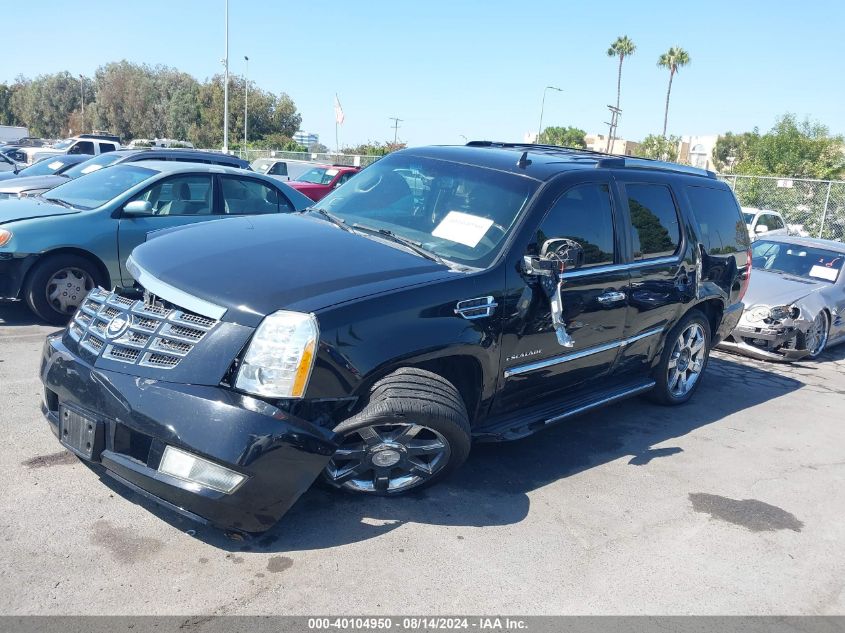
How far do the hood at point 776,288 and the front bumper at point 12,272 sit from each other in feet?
24.2

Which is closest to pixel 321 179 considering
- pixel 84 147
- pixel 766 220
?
pixel 766 220

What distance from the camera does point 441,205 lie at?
4516mm

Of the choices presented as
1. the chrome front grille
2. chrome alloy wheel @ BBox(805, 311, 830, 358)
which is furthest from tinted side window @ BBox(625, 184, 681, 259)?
chrome alloy wheel @ BBox(805, 311, 830, 358)

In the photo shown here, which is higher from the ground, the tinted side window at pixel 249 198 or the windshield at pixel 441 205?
the windshield at pixel 441 205

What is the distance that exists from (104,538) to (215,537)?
49cm

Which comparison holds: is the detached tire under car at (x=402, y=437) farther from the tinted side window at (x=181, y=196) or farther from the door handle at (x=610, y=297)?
the tinted side window at (x=181, y=196)

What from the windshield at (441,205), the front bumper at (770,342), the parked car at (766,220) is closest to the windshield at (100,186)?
the windshield at (441,205)

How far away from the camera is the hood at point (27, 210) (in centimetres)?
666

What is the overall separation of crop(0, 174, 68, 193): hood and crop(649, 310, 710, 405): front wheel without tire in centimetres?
995

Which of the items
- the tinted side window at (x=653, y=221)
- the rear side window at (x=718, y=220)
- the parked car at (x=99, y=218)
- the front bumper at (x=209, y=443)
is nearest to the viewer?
the front bumper at (x=209, y=443)

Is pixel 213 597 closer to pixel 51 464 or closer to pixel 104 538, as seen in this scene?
pixel 104 538

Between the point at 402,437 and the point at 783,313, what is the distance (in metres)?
6.18

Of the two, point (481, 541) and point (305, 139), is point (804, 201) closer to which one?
point (481, 541)

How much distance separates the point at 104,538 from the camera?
129 inches
